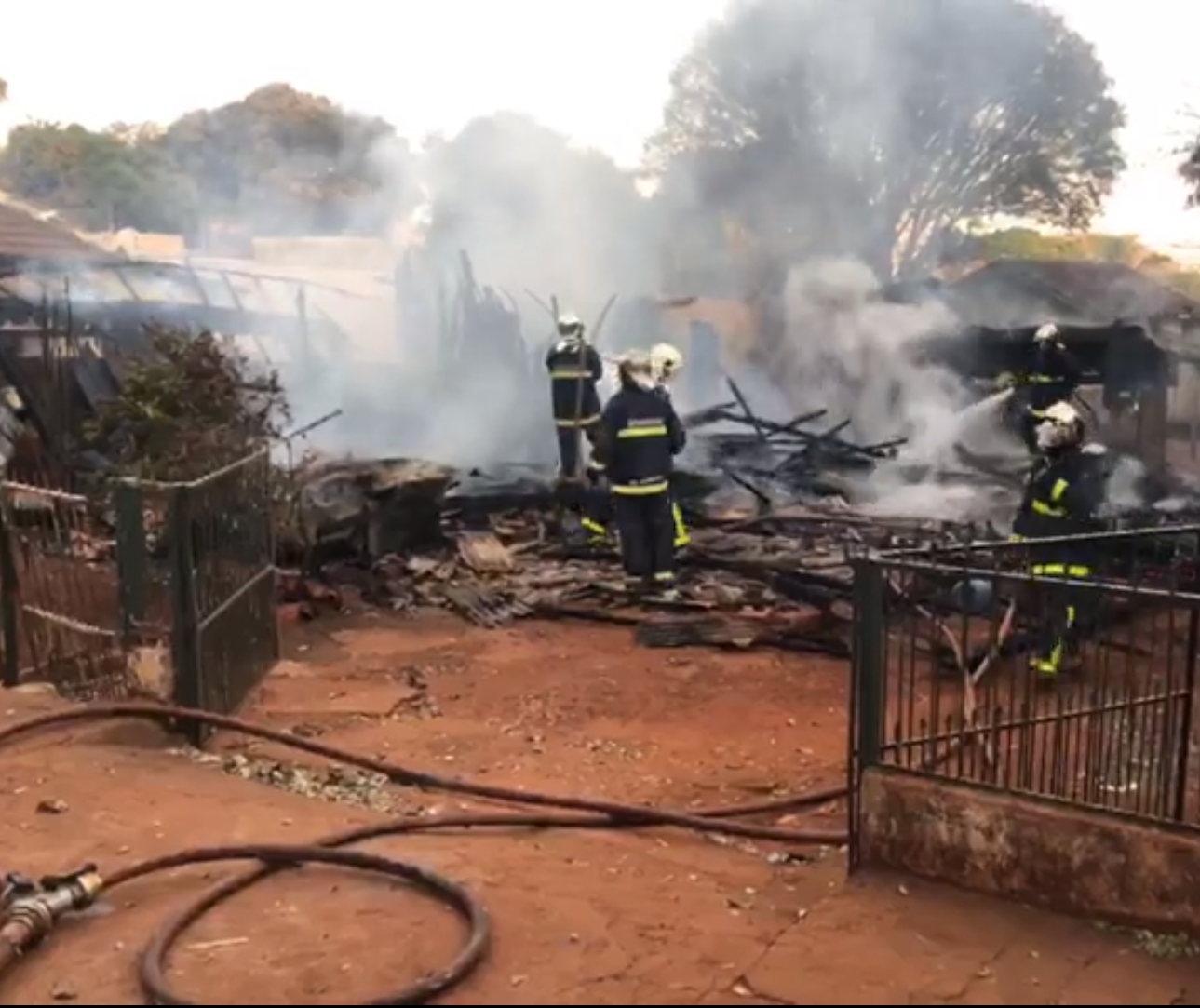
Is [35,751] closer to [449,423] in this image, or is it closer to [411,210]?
[449,423]

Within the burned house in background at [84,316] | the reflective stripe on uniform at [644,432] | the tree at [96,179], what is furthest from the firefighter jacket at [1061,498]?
the tree at [96,179]

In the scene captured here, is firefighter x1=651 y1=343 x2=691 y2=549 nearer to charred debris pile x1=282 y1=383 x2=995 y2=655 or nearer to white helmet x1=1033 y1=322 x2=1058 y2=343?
charred debris pile x1=282 y1=383 x2=995 y2=655

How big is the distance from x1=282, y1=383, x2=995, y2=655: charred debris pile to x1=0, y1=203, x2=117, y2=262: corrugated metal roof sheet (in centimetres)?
923

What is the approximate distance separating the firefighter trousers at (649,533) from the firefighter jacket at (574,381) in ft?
9.49

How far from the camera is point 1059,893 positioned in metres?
4.37

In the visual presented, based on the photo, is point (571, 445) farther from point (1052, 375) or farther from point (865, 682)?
point (865, 682)

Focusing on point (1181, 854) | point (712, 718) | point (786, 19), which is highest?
point (786, 19)

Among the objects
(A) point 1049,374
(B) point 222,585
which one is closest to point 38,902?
(B) point 222,585

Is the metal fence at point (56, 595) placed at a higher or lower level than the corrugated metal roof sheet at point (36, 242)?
lower

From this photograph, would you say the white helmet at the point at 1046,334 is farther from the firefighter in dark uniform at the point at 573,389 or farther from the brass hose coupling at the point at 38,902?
the brass hose coupling at the point at 38,902

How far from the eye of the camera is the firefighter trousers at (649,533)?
10531 mm

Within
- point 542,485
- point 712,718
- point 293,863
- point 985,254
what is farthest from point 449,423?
point 985,254

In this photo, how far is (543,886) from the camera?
468 centimetres

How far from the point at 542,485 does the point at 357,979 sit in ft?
32.7
